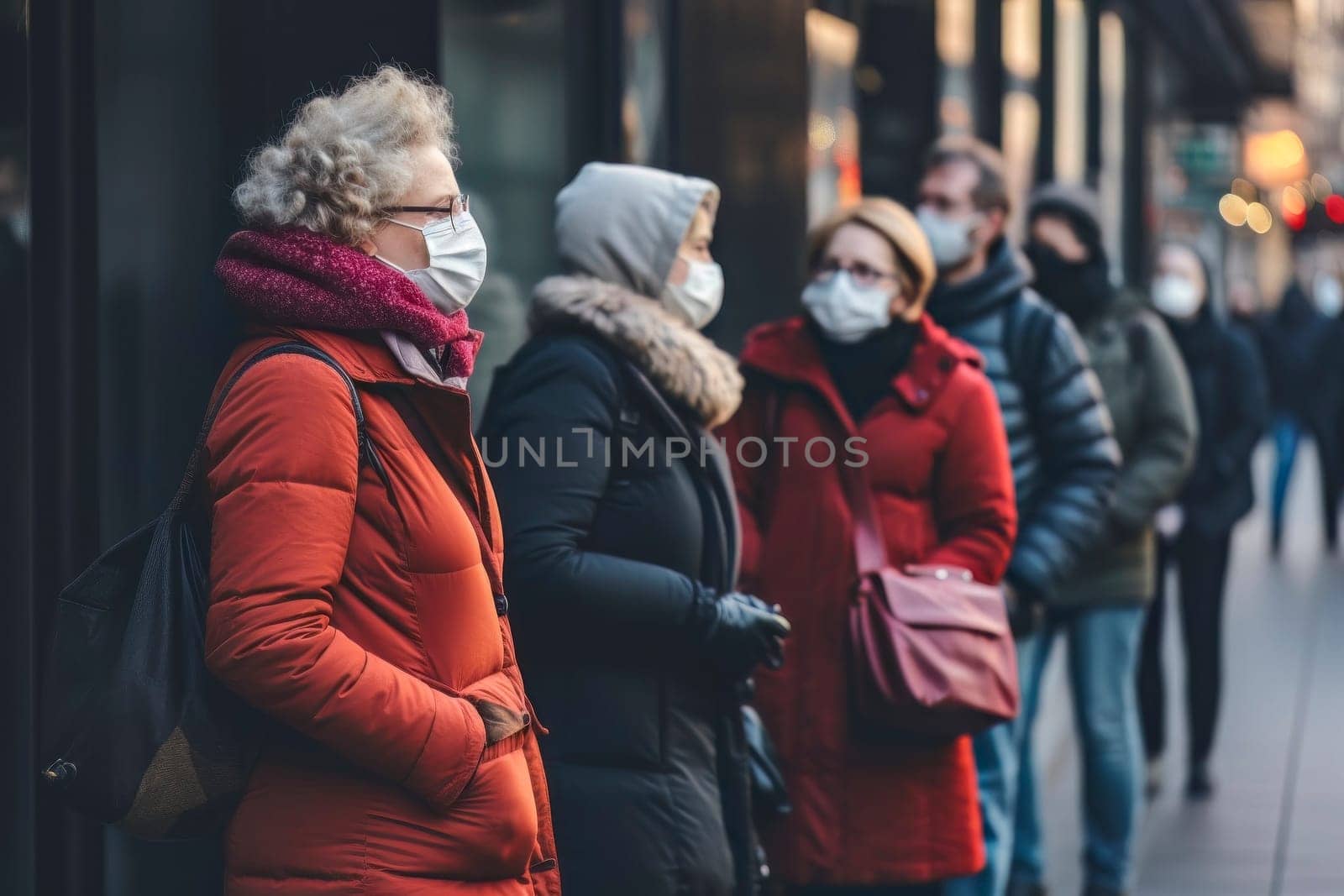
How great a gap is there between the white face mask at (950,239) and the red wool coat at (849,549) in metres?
0.84

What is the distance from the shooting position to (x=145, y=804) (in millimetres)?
2373

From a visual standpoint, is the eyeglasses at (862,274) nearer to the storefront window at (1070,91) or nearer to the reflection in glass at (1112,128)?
the storefront window at (1070,91)

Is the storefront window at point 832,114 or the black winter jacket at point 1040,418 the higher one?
the storefront window at point 832,114

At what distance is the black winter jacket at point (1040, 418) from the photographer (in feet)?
17.0

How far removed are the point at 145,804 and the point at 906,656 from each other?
2107 mm

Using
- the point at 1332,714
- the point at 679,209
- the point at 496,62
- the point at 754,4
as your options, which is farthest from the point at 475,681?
the point at 1332,714

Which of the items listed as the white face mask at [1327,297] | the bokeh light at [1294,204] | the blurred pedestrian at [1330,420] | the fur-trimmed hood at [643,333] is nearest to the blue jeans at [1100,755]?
the fur-trimmed hood at [643,333]

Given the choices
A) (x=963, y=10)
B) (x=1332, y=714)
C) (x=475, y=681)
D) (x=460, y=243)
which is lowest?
(x=1332, y=714)

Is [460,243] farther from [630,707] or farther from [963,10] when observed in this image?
[963,10]

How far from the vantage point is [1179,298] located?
24.8 ft

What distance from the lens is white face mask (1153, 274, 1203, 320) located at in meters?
7.56

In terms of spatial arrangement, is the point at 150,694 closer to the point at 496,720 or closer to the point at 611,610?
the point at 496,720

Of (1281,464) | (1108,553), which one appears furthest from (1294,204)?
(1108,553)

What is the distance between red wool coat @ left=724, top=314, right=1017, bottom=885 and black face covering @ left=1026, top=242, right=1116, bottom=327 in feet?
5.66
